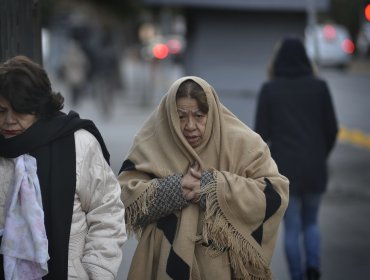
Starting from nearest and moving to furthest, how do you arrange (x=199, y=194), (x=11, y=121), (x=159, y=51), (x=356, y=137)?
(x=11, y=121) < (x=199, y=194) < (x=356, y=137) < (x=159, y=51)

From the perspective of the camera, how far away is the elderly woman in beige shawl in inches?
148

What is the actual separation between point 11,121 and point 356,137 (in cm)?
1270

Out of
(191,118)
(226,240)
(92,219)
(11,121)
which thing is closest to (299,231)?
(226,240)

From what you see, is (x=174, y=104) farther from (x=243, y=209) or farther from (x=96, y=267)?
(x=96, y=267)

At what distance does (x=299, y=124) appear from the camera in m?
6.00

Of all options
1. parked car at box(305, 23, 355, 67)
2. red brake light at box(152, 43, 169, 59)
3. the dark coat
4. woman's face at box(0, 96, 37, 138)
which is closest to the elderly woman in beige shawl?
woman's face at box(0, 96, 37, 138)

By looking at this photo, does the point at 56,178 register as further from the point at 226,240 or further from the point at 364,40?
the point at 364,40

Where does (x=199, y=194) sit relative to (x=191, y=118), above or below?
below

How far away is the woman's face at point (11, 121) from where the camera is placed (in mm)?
3316

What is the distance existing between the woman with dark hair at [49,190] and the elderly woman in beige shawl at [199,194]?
0.35 metres

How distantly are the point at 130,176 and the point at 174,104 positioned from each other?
0.39 meters

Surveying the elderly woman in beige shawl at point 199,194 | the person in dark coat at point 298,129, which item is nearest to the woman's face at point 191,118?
the elderly woman in beige shawl at point 199,194

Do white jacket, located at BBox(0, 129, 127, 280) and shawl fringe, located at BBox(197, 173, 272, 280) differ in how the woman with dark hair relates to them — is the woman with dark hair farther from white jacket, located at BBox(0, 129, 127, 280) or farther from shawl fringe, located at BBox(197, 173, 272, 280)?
shawl fringe, located at BBox(197, 173, 272, 280)

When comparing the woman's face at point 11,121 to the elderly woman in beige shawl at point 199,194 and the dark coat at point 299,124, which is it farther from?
the dark coat at point 299,124
